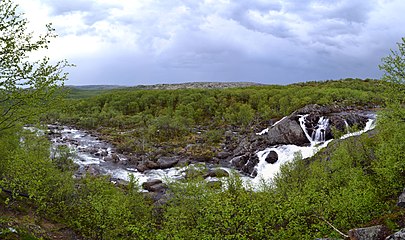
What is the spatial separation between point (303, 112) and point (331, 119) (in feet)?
25.7

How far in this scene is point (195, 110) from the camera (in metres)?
138

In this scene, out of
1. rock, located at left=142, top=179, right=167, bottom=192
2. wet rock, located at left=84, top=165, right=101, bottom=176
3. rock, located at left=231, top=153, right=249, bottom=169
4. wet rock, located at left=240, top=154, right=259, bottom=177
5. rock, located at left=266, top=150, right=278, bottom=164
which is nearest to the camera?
rock, located at left=142, top=179, right=167, bottom=192

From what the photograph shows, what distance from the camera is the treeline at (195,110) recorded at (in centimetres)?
9938

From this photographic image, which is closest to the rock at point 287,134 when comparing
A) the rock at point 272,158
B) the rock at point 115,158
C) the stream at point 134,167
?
the stream at point 134,167

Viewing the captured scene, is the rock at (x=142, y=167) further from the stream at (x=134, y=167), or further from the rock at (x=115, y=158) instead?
the rock at (x=115, y=158)

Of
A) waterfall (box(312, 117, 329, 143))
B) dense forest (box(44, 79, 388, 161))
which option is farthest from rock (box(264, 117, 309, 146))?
dense forest (box(44, 79, 388, 161))

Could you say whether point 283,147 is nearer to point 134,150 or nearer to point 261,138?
point 261,138

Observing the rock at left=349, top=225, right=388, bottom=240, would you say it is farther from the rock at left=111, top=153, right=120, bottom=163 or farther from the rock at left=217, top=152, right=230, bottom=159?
the rock at left=111, top=153, right=120, bottom=163

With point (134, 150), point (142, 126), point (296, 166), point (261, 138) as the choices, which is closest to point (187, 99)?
point (142, 126)

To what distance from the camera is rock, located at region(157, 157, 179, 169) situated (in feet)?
234

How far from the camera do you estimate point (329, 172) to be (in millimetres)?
35938

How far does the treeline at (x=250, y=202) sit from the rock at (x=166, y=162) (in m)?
32.0

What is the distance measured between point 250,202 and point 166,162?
2075 inches

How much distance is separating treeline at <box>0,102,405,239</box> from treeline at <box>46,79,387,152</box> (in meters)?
50.5
